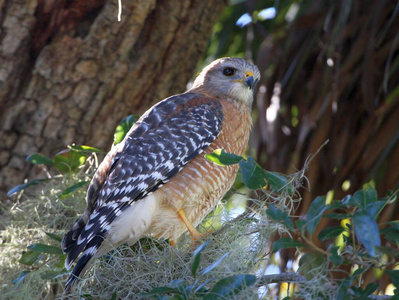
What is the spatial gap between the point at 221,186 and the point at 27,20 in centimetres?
137

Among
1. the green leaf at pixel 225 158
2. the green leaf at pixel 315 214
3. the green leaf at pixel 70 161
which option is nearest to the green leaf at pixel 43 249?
the green leaf at pixel 70 161

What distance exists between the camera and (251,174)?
6.70ft

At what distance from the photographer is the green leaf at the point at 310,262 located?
1.88 meters

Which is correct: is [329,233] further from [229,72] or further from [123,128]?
[229,72]

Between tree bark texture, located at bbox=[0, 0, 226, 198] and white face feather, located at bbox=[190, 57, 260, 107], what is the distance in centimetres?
33

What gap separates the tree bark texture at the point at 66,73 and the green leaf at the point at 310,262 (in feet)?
5.84

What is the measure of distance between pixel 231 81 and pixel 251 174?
1526 mm

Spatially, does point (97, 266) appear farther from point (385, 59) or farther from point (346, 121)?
point (385, 59)

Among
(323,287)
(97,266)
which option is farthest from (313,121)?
(323,287)

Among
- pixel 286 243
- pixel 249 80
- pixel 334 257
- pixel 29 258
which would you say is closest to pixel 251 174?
pixel 286 243

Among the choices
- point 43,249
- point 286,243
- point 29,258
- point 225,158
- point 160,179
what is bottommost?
point 29,258

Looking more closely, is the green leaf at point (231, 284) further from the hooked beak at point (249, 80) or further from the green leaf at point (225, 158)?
the hooked beak at point (249, 80)

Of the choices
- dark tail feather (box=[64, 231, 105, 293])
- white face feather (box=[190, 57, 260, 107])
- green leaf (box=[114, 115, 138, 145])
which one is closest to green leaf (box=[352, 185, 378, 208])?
dark tail feather (box=[64, 231, 105, 293])

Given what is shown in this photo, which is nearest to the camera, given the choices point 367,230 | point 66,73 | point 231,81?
point 367,230
